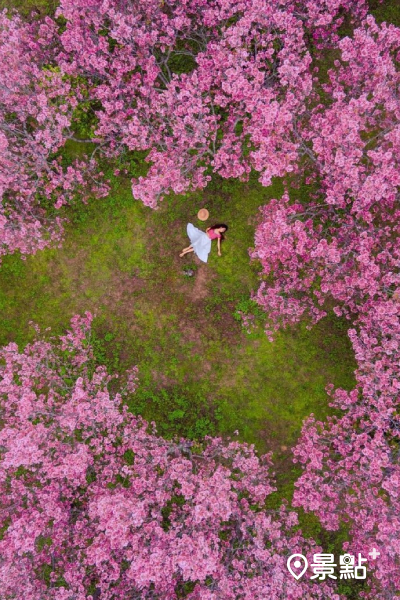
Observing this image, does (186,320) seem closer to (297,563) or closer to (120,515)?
(120,515)

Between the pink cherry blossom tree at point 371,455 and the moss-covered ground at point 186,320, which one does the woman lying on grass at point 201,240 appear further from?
the pink cherry blossom tree at point 371,455

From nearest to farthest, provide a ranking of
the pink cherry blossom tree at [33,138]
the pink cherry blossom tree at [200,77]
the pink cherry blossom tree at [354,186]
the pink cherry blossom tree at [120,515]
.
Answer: the pink cherry blossom tree at [354,186] < the pink cherry blossom tree at [120,515] < the pink cherry blossom tree at [200,77] < the pink cherry blossom tree at [33,138]

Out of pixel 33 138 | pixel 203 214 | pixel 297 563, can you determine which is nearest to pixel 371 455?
pixel 297 563

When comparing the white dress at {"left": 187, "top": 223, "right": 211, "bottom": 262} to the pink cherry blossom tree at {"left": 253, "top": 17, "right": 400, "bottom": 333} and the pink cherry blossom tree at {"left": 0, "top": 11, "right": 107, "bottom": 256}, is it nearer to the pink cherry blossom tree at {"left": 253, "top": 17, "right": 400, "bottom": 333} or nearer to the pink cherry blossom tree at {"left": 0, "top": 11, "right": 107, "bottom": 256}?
the pink cherry blossom tree at {"left": 253, "top": 17, "right": 400, "bottom": 333}

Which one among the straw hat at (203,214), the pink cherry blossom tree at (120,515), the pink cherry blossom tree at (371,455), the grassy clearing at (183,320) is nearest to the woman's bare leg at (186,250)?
the grassy clearing at (183,320)

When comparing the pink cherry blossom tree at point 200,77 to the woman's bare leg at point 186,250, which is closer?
the pink cherry blossom tree at point 200,77

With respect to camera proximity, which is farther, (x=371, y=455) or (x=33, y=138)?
(x=33, y=138)

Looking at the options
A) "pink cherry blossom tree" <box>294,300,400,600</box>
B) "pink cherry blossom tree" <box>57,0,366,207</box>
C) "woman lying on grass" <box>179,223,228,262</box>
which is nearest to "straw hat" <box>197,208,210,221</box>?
"woman lying on grass" <box>179,223,228,262</box>
